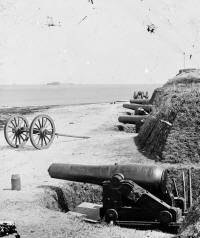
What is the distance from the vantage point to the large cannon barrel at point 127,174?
30.0 feet

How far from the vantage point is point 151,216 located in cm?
916

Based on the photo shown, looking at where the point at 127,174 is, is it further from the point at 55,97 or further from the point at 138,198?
the point at 55,97

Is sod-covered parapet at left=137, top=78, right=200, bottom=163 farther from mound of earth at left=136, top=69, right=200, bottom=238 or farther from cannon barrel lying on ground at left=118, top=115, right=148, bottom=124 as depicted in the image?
cannon barrel lying on ground at left=118, top=115, right=148, bottom=124

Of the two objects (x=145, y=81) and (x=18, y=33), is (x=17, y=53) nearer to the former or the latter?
(x=18, y=33)

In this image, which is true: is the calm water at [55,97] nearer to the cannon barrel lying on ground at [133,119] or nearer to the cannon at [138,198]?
the cannon barrel lying on ground at [133,119]

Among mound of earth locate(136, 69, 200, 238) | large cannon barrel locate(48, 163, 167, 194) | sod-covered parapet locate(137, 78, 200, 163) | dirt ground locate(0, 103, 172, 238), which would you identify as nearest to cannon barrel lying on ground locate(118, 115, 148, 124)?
dirt ground locate(0, 103, 172, 238)

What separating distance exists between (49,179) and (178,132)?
165 inches

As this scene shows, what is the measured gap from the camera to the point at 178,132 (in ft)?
45.2

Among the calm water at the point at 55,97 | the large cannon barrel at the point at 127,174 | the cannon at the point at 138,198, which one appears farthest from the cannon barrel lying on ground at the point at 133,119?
the calm water at the point at 55,97

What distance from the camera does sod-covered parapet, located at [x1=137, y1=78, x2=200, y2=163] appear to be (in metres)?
13.2

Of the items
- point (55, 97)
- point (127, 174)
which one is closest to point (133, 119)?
point (127, 174)

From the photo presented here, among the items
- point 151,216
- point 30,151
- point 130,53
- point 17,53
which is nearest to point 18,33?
point 17,53

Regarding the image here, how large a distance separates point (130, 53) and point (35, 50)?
29.2m

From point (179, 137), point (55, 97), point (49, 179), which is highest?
point (179, 137)
